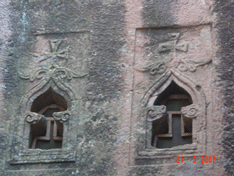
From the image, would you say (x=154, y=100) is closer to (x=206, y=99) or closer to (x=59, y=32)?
(x=206, y=99)

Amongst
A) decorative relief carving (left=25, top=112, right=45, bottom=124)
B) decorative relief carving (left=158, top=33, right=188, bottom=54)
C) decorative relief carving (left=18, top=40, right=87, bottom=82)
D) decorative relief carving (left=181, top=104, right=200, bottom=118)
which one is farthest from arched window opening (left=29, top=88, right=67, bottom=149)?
decorative relief carving (left=181, top=104, right=200, bottom=118)

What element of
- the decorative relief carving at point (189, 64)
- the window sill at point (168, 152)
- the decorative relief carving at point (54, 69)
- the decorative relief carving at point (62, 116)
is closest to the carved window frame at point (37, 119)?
the decorative relief carving at point (62, 116)

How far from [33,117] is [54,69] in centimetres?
68

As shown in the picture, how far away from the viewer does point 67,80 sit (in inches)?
337

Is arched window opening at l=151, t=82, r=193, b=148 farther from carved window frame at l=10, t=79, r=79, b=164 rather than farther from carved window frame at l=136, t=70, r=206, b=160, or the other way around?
carved window frame at l=10, t=79, r=79, b=164

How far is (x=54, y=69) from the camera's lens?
28.5ft

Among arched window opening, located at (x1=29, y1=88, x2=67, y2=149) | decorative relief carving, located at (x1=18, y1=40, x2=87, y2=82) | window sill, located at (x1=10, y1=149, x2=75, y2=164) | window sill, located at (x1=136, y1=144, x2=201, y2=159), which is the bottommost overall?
window sill, located at (x1=10, y1=149, x2=75, y2=164)

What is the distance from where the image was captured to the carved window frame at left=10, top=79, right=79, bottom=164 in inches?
317

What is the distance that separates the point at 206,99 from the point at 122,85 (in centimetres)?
97

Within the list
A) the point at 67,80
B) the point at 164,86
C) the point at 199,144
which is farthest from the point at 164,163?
the point at 67,80
